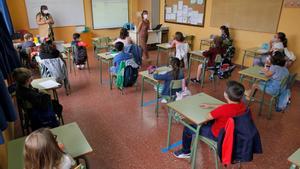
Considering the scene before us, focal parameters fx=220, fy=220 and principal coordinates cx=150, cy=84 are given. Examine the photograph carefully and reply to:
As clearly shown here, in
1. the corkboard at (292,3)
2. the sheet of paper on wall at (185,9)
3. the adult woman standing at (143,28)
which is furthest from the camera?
the sheet of paper on wall at (185,9)

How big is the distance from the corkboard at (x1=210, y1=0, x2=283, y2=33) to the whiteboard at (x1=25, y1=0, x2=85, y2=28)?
4734mm

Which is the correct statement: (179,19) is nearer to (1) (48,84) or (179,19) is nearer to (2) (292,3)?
(2) (292,3)

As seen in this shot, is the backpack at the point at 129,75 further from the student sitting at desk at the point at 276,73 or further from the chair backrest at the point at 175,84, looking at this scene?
the student sitting at desk at the point at 276,73

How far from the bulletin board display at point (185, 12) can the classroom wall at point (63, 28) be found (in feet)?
5.20

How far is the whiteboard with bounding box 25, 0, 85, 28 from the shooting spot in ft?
23.7

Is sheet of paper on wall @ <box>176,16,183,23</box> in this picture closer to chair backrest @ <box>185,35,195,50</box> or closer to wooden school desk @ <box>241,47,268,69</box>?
chair backrest @ <box>185,35,195,50</box>

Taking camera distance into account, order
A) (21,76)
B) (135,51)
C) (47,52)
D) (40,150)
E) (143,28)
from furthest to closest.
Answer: (143,28)
(135,51)
(47,52)
(21,76)
(40,150)

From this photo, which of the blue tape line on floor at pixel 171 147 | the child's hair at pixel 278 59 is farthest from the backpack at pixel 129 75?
the child's hair at pixel 278 59

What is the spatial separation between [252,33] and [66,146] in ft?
18.9

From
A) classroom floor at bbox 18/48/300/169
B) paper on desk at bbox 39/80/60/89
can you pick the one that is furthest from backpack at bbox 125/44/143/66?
paper on desk at bbox 39/80/60/89

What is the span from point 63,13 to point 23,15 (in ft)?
4.12

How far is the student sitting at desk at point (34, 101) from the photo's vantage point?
8.05 feet

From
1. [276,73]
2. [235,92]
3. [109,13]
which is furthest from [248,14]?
[109,13]

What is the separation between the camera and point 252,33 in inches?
234
